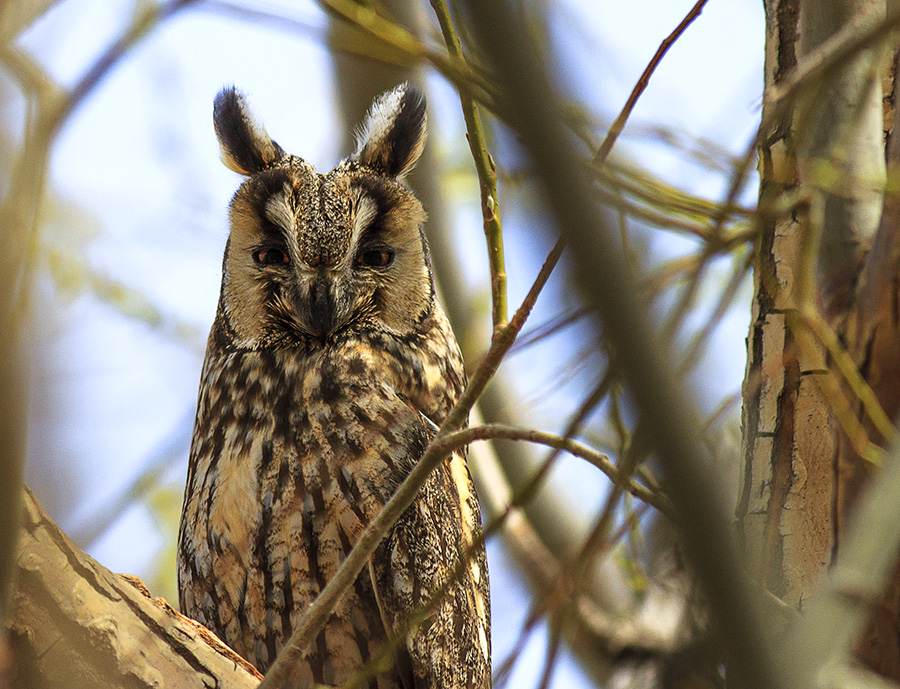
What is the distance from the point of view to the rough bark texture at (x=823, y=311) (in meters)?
1.34

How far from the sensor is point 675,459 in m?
0.62

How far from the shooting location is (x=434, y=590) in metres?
1.90

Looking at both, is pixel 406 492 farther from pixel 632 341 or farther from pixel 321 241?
pixel 321 241

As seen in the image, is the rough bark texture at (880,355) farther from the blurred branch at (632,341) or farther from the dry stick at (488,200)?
the blurred branch at (632,341)

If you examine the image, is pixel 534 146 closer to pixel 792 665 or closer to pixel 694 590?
pixel 792 665

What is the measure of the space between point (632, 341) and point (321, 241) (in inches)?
65.7

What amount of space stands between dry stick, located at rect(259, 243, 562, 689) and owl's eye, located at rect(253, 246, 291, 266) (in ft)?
3.76

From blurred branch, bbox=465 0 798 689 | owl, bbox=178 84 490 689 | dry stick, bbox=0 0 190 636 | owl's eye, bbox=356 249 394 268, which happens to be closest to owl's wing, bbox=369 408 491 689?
owl, bbox=178 84 490 689

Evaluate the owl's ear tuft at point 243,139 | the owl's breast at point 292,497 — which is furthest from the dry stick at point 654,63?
the owl's ear tuft at point 243,139

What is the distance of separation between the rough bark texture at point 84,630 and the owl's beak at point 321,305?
2.74ft

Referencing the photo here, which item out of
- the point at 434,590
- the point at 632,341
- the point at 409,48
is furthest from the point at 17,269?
Result: the point at 434,590

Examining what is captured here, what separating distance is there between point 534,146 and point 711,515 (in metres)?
0.29

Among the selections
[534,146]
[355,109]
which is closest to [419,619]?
[534,146]

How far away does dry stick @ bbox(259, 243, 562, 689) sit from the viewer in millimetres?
1232
